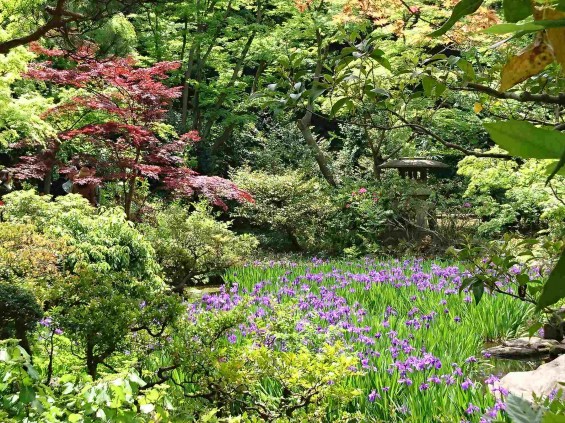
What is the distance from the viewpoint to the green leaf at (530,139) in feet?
0.93

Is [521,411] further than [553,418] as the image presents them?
Yes

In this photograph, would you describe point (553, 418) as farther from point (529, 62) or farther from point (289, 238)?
point (289, 238)

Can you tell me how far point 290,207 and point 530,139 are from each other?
9.86m

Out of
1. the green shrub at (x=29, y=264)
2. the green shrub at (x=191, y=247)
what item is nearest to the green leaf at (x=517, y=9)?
the green shrub at (x=29, y=264)

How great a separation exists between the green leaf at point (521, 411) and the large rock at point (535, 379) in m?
3.04

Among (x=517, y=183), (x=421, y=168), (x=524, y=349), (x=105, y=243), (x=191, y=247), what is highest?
(x=517, y=183)

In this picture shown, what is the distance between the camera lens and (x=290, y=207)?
33.3 ft

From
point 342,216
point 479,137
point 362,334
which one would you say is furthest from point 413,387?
point 479,137

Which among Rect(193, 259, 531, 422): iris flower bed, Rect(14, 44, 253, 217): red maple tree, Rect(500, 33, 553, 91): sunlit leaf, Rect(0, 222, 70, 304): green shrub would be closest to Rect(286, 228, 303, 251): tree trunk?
Rect(14, 44, 253, 217): red maple tree

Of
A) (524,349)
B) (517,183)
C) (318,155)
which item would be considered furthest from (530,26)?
(318,155)

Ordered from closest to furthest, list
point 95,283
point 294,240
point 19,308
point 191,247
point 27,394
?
point 27,394 → point 19,308 → point 95,283 → point 191,247 → point 294,240

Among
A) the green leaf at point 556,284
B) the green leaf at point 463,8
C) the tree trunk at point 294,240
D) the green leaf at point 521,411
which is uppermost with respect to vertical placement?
the green leaf at point 463,8

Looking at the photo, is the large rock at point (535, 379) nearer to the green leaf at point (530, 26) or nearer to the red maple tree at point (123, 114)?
the green leaf at point (530, 26)

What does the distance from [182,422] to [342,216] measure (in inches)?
328
